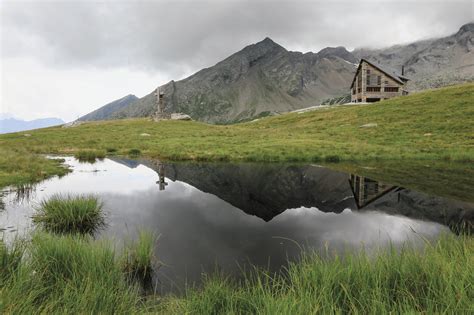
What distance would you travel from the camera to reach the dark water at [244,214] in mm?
10125

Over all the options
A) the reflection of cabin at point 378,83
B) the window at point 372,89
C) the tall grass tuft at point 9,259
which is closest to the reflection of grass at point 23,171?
the tall grass tuft at point 9,259

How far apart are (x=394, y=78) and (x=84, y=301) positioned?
10347 centimetres

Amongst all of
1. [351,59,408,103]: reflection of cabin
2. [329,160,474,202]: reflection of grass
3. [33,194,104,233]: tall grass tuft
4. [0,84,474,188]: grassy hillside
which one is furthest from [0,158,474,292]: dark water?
[351,59,408,103]: reflection of cabin

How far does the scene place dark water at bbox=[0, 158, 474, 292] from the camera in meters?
10.1

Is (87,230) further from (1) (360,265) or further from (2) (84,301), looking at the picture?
(1) (360,265)

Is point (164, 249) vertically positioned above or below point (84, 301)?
below

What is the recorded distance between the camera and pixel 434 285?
18.3ft

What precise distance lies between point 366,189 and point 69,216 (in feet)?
60.9

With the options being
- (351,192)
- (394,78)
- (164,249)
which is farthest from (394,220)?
(394,78)

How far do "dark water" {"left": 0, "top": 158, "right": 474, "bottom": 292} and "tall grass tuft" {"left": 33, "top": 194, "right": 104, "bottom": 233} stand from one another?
589 mm

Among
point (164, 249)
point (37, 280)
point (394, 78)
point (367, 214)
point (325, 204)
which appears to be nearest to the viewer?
point (37, 280)

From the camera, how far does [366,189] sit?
20.8 meters

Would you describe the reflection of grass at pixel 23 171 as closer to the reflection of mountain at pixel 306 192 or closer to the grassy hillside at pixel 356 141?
the grassy hillside at pixel 356 141

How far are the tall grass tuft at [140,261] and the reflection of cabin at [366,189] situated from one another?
41.5 ft
